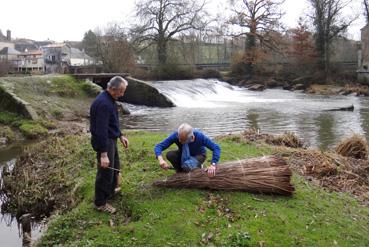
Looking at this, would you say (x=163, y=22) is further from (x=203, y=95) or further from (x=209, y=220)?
(x=209, y=220)

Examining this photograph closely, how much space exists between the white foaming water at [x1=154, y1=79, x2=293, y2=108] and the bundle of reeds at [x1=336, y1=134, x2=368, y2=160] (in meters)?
17.6

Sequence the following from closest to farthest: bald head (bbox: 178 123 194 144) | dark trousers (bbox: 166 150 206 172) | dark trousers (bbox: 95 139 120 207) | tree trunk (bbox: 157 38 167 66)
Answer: dark trousers (bbox: 95 139 120 207) → bald head (bbox: 178 123 194 144) → dark trousers (bbox: 166 150 206 172) → tree trunk (bbox: 157 38 167 66)

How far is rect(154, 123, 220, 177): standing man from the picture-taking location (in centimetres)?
739

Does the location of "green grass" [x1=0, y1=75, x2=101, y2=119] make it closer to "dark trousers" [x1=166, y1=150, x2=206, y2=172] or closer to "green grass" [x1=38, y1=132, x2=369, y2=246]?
"dark trousers" [x1=166, y1=150, x2=206, y2=172]

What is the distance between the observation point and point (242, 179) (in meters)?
7.42

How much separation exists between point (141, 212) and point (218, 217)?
1158mm

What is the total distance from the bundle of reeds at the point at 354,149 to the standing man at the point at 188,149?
5.86 meters

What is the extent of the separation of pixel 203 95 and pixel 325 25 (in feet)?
72.4

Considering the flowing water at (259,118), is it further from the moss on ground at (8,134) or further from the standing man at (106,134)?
the standing man at (106,134)

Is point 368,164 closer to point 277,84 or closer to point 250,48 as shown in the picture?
point 277,84

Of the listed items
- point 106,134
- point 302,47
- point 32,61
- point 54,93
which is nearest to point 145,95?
Answer: point 54,93

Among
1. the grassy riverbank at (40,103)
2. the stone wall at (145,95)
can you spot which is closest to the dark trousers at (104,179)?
the grassy riverbank at (40,103)

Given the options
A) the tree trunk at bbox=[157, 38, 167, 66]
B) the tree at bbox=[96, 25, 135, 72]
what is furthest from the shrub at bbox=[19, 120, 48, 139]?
the tree trunk at bbox=[157, 38, 167, 66]

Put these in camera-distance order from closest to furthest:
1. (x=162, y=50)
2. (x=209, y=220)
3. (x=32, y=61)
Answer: (x=209, y=220), (x=162, y=50), (x=32, y=61)
